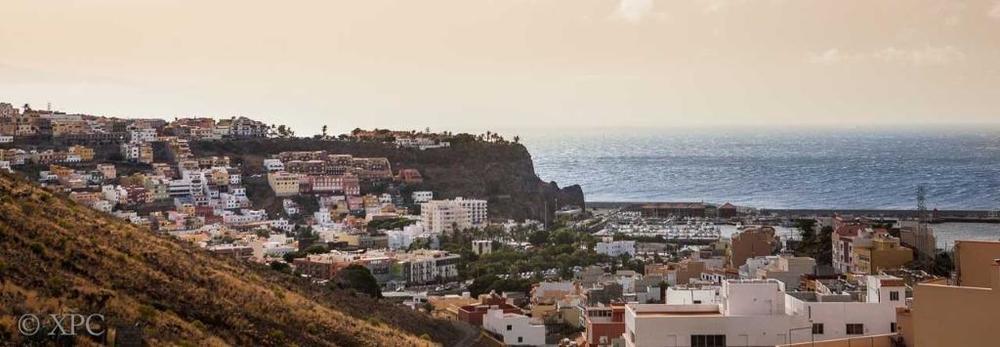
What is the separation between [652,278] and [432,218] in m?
17.6

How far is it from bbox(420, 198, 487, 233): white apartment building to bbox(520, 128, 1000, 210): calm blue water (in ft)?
49.3

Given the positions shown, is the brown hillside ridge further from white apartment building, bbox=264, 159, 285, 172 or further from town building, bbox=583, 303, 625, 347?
white apartment building, bbox=264, 159, 285, 172

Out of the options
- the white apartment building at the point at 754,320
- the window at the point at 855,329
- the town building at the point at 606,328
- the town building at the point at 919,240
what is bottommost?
the town building at the point at 606,328

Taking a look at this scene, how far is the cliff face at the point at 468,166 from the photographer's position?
4322cm

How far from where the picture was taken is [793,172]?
66.1 metres

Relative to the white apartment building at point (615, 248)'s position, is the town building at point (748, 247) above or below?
above

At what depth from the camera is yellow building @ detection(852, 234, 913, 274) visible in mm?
17530

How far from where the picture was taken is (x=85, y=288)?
7.85m

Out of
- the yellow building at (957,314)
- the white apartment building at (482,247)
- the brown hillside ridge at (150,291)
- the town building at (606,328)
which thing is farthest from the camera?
the white apartment building at (482,247)

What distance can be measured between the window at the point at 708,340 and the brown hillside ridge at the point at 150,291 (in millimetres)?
2660

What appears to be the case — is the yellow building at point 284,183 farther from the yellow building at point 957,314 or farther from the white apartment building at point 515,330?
the yellow building at point 957,314

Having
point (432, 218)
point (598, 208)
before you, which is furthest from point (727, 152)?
point (432, 218)

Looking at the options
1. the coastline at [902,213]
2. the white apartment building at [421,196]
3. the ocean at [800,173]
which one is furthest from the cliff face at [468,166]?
the ocean at [800,173]

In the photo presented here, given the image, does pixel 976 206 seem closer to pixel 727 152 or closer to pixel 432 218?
pixel 432 218
